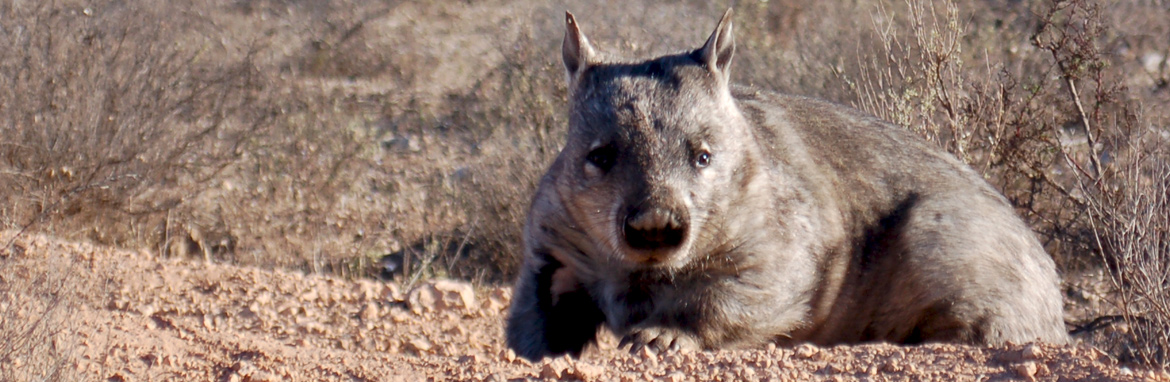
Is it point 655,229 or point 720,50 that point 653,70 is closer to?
point 720,50

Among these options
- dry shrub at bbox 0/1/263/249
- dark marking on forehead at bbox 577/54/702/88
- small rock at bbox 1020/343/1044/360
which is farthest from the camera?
dry shrub at bbox 0/1/263/249

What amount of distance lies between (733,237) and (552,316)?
0.87 m

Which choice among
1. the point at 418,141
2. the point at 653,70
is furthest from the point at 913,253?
the point at 418,141

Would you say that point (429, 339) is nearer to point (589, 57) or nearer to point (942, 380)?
point (589, 57)

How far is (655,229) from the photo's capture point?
477cm

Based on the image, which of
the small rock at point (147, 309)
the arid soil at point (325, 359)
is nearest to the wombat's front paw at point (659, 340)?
the arid soil at point (325, 359)

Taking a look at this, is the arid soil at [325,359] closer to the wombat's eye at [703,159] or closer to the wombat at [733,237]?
the wombat at [733,237]

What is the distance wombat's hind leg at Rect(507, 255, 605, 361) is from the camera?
5.46 meters

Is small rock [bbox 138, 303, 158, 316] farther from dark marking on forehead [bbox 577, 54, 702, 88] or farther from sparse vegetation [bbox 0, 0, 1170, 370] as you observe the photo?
dark marking on forehead [bbox 577, 54, 702, 88]

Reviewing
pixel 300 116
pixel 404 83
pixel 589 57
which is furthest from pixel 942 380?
pixel 404 83

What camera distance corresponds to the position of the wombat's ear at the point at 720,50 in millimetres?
5430

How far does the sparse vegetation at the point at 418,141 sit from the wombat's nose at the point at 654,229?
1.95m

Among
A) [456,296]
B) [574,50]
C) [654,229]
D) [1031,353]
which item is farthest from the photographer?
[456,296]

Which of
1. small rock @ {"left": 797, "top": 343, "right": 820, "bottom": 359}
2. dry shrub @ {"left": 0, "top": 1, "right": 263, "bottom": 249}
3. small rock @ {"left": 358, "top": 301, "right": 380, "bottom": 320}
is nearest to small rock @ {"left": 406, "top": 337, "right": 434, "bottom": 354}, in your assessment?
small rock @ {"left": 358, "top": 301, "right": 380, "bottom": 320}
